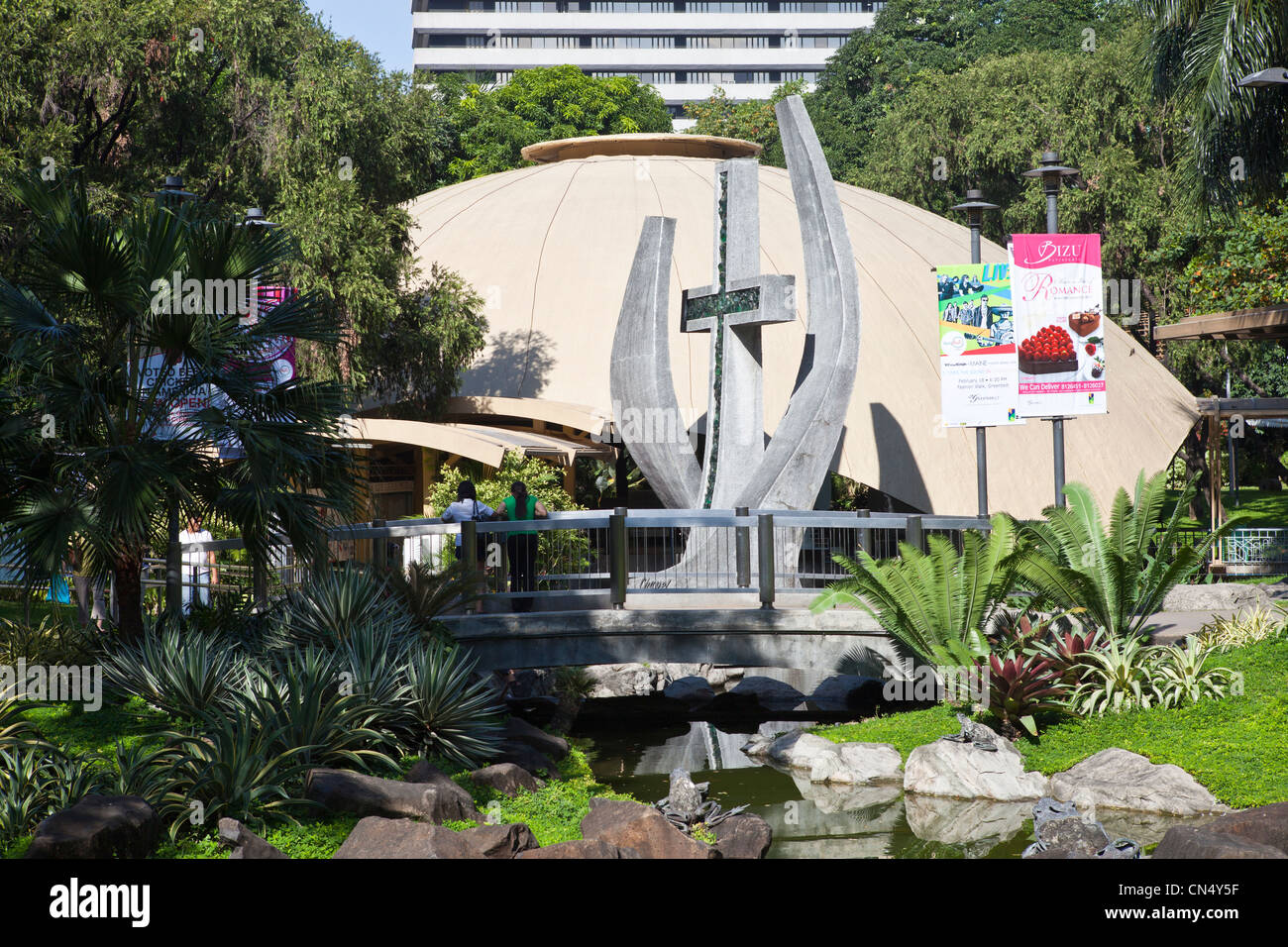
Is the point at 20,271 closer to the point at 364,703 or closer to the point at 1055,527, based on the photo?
the point at 364,703

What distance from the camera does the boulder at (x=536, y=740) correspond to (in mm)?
12898

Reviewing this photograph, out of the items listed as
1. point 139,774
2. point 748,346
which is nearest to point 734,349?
point 748,346

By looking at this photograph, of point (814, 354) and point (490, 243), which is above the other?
point (490, 243)

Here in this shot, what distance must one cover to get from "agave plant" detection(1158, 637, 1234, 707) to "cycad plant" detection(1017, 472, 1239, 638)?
0.82 metres

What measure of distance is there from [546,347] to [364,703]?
630 inches

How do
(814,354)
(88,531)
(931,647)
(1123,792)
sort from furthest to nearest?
(814,354)
(931,647)
(1123,792)
(88,531)

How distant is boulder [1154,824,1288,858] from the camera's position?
8023mm

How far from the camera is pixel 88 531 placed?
10.3 meters

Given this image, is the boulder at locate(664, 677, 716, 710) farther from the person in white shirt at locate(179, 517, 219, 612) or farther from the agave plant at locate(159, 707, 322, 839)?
the agave plant at locate(159, 707, 322, 839)

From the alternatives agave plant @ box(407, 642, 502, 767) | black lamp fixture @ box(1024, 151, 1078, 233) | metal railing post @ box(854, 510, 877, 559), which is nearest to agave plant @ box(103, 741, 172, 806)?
agave plant @ box(407, 642, 502, 767)

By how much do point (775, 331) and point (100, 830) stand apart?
20.0 metres

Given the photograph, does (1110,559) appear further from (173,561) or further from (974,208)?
(173,561)
